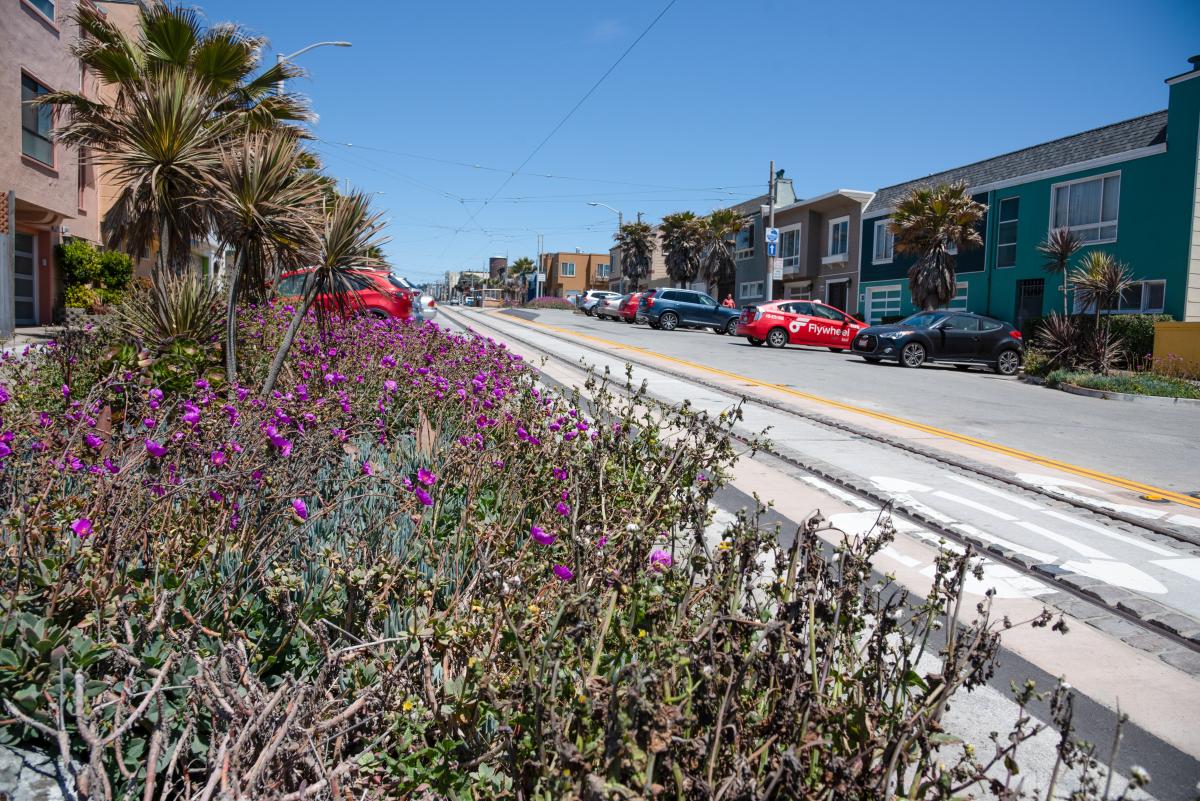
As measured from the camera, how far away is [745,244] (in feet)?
183

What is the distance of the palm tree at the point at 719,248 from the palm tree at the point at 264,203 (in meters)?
51.2

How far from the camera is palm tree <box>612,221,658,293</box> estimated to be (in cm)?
7462

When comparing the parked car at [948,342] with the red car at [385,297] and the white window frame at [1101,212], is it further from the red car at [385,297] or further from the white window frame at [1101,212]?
the red car at [385,297]

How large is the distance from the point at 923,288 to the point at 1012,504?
25.8 metres

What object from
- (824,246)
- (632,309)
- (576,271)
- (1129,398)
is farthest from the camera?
(576,271)

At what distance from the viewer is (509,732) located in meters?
2.08

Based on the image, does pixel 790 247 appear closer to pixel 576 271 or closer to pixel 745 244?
pixel 745 244

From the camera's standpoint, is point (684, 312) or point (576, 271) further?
point (576, 271)

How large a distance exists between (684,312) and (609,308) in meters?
10.2

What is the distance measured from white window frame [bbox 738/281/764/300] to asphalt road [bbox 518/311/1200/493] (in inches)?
1207

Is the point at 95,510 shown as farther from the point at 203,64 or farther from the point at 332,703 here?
the point at 203,64

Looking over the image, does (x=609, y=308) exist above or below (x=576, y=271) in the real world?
below

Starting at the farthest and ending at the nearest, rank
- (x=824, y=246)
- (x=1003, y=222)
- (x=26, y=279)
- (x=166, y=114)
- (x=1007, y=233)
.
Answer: (x=824, y=246) → (x=1003, y=222) → (x=1007, y=233) → (x=26, y=279) → (x=166, y=114)

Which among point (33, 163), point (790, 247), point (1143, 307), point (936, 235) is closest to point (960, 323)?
point (1143, 307)
